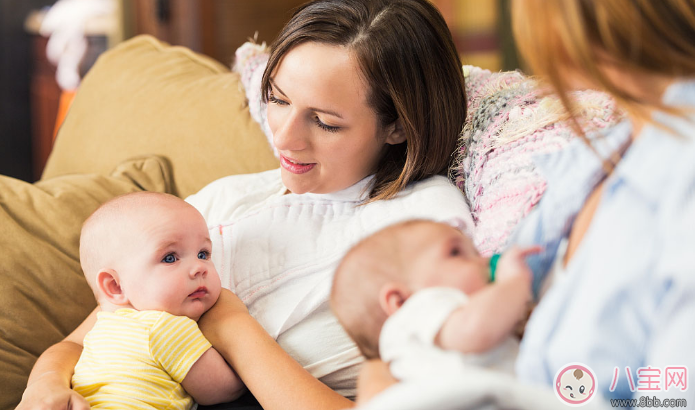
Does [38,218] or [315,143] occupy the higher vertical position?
[315,143]

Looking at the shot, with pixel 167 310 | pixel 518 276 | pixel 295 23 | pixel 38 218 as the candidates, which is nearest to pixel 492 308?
pixel 518 276

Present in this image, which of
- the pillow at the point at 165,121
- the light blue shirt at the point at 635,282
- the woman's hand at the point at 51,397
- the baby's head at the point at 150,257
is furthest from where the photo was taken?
the pillow at the point at 165,121

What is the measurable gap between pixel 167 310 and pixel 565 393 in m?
0.68

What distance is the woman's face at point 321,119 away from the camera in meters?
1.15

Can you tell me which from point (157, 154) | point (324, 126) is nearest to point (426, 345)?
point (324, 126)

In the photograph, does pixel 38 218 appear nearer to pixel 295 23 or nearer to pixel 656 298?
pixel 295 23

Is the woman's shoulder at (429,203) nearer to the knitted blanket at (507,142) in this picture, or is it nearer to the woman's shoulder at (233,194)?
the knitted blanket at (507,142)

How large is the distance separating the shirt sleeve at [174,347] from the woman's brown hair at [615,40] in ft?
2.23

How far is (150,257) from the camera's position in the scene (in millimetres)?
1087

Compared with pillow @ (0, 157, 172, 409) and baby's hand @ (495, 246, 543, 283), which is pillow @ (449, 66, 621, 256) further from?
pillow @ (0, 157, 172, 409)

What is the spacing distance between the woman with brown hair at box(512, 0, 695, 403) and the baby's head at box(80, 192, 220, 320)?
24.3 inches

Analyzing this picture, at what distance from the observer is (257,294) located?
3.87ft

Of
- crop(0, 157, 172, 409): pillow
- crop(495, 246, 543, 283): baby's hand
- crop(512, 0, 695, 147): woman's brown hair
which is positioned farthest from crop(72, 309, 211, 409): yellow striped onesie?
crop(512, 0, 695, 147): woman's brown hair

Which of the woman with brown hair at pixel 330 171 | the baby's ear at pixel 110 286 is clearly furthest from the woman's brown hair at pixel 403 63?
the baby's ear at pixel 110 286
